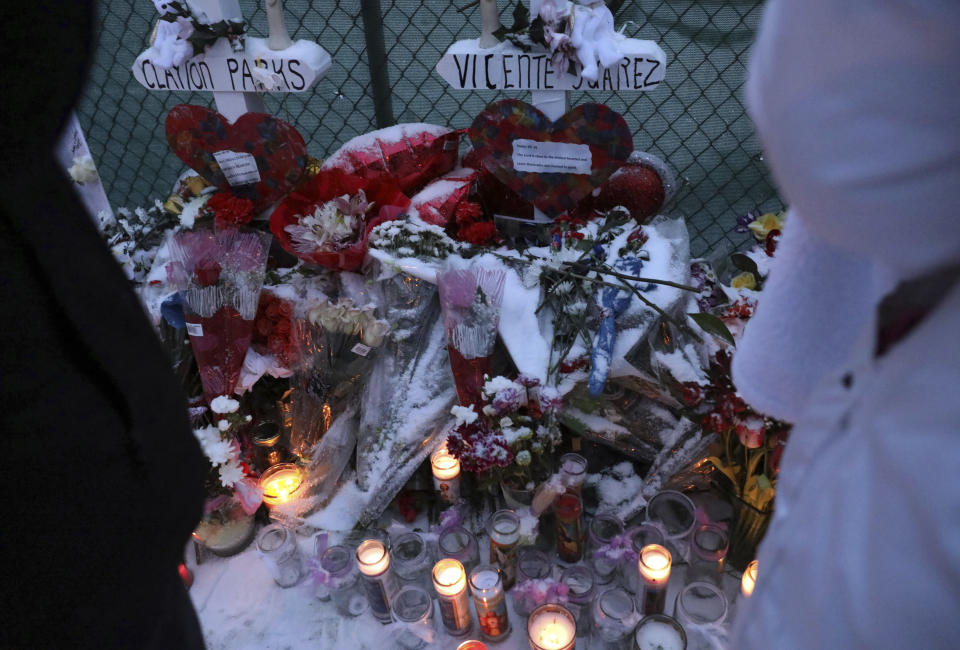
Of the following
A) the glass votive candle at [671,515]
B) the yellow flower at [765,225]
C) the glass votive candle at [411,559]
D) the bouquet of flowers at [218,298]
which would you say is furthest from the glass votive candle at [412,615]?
the yellow flower at [765,225]

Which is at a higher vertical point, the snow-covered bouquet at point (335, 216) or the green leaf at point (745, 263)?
the green leaf at point (745, 263)

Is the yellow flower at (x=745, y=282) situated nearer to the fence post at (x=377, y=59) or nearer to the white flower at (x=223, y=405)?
the white flower at (x=223, y=405)

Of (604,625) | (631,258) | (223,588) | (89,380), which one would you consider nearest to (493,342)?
(631,258)

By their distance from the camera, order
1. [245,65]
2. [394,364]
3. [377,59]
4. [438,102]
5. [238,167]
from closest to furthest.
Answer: [394,364]
[245,65]
[238,167]
[377,59]
[438,102]

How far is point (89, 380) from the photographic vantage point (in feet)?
1.53

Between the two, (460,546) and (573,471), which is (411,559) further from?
(573,471)

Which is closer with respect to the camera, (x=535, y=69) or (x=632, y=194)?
(x=535, y=69)

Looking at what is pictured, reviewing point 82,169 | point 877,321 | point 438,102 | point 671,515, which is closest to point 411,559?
point 671,515

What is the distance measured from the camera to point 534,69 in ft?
4.77

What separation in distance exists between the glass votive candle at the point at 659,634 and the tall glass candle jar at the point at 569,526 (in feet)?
0.80

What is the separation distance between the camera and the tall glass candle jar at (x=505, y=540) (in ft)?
4.35

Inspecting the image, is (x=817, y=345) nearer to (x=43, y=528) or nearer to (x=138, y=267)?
(x=43, y=528)

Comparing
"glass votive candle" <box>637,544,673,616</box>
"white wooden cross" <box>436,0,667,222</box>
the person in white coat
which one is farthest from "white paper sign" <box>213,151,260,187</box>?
the person in white coat

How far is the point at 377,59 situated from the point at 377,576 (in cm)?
183
